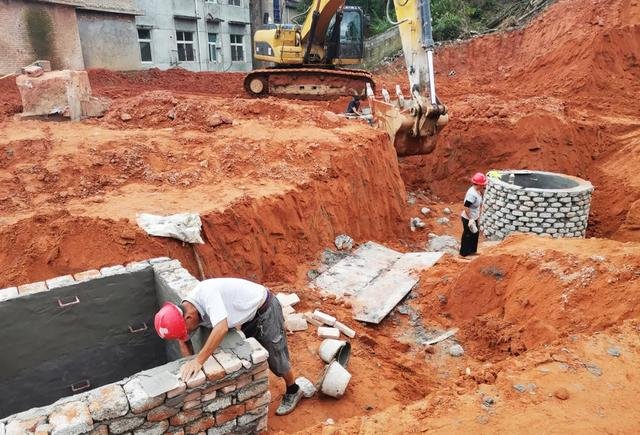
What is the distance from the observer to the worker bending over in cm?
356

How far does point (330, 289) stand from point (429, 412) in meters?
3.41

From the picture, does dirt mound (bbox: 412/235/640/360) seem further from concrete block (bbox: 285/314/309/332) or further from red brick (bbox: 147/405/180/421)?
red brick (bbox: 147/405/180/421)

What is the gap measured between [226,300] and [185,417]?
0.93 meters

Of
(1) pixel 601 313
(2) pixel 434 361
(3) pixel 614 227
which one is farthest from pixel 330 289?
(3) pixel 614 227

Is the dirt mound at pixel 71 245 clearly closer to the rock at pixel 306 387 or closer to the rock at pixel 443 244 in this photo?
the rock at pixel 306 387

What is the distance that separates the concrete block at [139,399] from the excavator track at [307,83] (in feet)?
40.1

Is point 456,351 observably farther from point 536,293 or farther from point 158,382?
point 158,382

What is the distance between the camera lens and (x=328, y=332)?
5461 millimetres

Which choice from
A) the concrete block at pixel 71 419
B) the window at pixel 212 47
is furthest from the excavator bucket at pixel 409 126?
the window at pixel 212 47

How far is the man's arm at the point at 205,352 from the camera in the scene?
3.46 metres

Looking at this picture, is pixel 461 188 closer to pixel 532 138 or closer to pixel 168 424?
pixel 532 138

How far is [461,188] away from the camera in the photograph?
1221 centimetres

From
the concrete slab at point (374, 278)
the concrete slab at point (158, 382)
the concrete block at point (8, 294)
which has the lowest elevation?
the concrete slab at point (374, 278)

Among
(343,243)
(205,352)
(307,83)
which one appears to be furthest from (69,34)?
(205,352)
